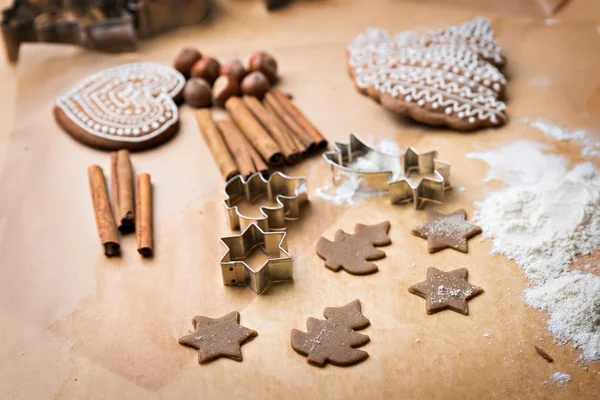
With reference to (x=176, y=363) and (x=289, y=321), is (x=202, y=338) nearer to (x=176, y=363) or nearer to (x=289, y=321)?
(x=176, y=363)

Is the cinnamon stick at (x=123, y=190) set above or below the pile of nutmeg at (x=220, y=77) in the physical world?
below

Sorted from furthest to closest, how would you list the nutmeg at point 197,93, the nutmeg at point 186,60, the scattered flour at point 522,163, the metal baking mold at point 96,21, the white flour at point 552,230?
the metal baking mold at point 96,21 < the nutmeg at point 186,60 < the nutmeg at point 197,93 < the scattered flour at point 522,163 < the white flour at point 552,230

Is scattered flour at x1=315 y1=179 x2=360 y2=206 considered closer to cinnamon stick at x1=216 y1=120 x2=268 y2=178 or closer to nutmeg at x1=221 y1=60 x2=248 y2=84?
cinnamon stick at x1=216 y1=120 x2=268 y2=178

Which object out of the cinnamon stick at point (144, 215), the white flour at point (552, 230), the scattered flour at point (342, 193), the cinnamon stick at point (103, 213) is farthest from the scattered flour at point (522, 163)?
the cinnamon stick at point (103, 213)

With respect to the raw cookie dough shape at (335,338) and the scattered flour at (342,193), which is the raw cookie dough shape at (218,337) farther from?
the scattered flour at (342,193)

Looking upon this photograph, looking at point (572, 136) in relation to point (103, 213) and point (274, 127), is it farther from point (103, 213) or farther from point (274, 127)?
point (103, 213)
